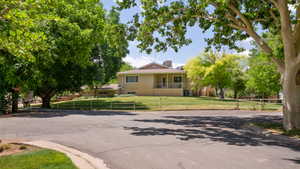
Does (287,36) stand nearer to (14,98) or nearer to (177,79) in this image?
(14,98)

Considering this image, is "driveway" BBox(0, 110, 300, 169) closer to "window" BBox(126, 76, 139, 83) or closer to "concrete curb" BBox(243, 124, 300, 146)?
"concrete curb" BBox(243, 124, 300, 146)

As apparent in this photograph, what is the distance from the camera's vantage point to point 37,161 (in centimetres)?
503

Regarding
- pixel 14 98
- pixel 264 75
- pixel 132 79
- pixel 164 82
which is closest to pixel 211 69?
pixel 264 75

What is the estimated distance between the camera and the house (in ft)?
127

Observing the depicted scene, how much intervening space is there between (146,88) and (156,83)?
212 cm

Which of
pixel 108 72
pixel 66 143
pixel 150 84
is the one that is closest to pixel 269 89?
pixel 150 84

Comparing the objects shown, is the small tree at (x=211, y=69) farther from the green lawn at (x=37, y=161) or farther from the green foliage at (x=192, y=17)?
the green lawn at (x=37, y=161)

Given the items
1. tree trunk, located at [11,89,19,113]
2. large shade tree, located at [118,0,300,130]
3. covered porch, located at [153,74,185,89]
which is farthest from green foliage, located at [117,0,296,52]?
covered porch, located at [153,74,185,89]

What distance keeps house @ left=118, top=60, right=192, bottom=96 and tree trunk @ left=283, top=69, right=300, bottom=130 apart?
27.9 m

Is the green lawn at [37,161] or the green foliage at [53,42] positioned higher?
the green foliage at [53,42]

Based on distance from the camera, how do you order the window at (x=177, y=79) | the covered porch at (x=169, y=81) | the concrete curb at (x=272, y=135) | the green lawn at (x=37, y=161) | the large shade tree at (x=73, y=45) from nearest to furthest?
the green lawn at (x=37, y=161) → the concrete curb at (x=272, y=135) → the large shade tree at (x=73, y=45) → the covered porch at (x=169, y=81) → the window at (x=177, y=79)

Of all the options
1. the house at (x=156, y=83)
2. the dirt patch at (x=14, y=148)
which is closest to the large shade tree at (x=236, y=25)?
the dirt patch at (x=14, y=148)

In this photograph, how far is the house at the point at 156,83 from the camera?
38.8 meters

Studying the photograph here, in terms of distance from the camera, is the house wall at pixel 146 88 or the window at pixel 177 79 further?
the window at pixel 177 79
